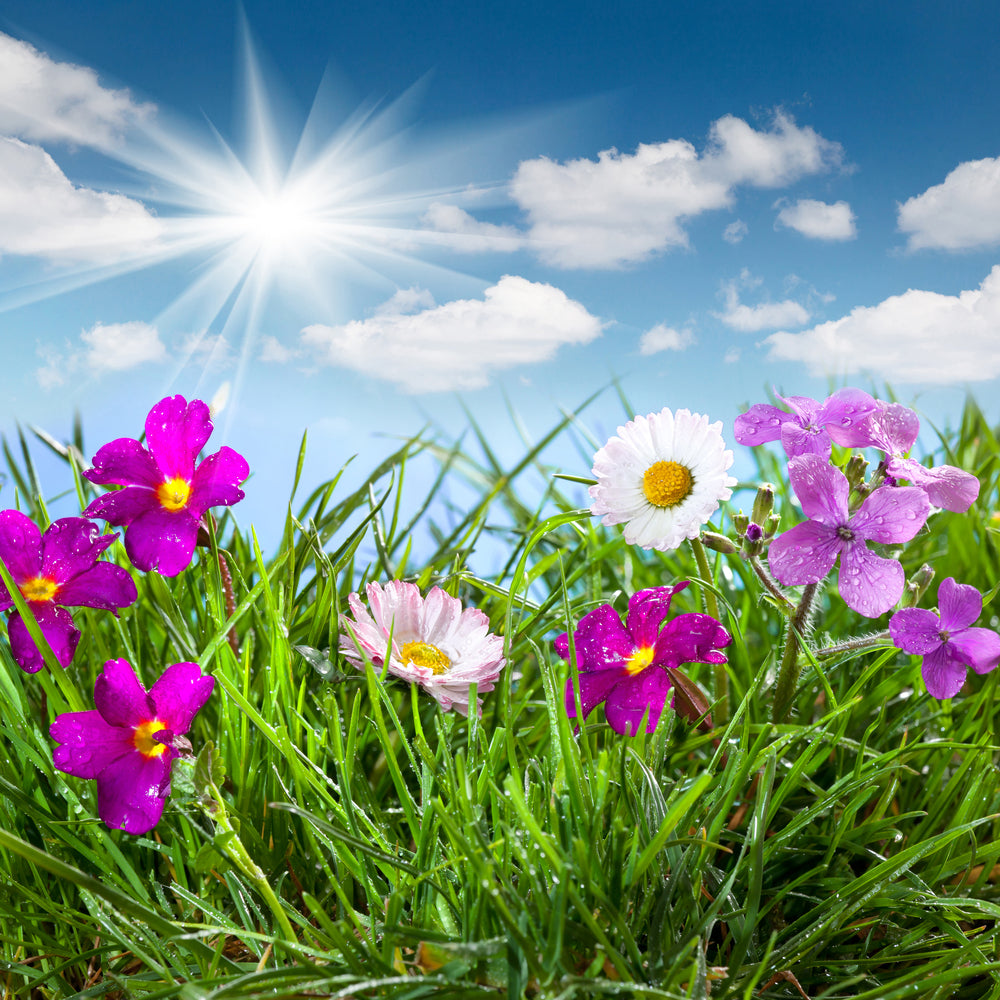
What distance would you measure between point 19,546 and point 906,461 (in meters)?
1.22

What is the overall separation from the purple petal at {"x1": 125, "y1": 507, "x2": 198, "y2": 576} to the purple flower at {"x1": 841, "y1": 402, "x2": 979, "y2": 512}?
35.7 inches

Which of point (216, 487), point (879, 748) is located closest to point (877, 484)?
point (879, 748)

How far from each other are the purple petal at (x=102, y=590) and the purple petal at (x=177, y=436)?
0.13 m

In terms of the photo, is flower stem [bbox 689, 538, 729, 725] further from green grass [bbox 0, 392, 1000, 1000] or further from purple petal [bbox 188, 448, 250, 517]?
purple petal [bbox 188, 448, 250, 517]

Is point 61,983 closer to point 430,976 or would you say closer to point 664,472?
point 430,976

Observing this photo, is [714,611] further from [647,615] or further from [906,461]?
[906,461]

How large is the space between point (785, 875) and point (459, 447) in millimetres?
1238

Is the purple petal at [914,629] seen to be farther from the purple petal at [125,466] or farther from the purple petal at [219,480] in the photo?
the purple petal at [125,466]

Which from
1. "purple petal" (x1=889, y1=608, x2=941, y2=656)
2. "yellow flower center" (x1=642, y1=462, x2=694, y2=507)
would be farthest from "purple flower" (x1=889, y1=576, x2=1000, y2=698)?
"yellow flower center" (x1=642, y1=462, x2=694, y2=507)

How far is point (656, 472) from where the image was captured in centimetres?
123

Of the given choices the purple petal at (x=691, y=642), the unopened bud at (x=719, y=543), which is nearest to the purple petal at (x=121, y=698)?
the purple petal at (x=691, y=642)

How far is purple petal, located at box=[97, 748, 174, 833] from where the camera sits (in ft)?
3.12

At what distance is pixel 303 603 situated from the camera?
5.30ft

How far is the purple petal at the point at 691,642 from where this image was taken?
1093 millimetres
